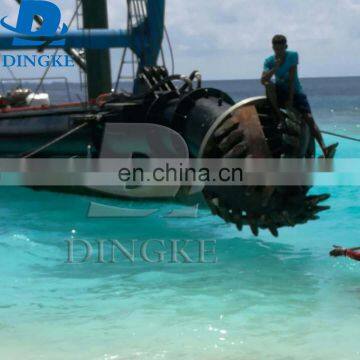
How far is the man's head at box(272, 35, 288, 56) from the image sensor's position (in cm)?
822

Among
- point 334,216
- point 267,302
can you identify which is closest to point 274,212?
point 267,302

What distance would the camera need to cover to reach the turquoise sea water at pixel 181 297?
6957 mm

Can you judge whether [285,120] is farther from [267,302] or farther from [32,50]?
[32,50]

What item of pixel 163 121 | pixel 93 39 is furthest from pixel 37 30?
pixel 163 121

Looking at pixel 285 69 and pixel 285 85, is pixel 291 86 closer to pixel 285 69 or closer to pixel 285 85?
pixel 285 85

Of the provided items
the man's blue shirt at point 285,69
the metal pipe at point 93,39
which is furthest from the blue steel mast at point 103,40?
the man's blue shirt at point 285,69

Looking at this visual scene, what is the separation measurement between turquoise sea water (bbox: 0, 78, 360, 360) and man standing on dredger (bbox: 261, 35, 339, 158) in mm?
1734

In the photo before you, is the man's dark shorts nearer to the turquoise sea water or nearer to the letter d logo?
the turquoise sea water

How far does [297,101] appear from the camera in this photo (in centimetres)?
841

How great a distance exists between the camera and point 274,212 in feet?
26.9

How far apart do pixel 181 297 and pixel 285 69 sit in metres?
2.75

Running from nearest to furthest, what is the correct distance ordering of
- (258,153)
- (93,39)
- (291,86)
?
(258,153) → (291,86) → (93,39)

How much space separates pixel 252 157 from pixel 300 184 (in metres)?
0.67

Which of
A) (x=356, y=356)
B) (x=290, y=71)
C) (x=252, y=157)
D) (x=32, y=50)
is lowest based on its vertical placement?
(x=356, y=356)
